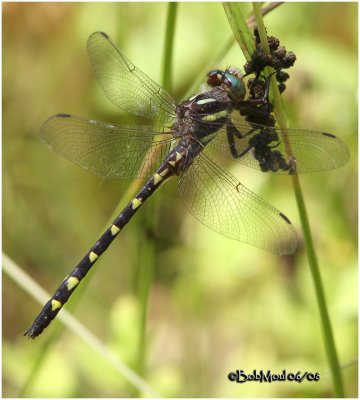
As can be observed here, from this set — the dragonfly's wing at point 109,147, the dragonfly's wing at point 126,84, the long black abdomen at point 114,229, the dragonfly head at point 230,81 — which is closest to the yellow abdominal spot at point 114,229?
the long black abdomen at point 114,229

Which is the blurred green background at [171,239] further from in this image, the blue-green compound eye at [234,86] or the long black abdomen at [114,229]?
the blue-green compound eye at [234,86]

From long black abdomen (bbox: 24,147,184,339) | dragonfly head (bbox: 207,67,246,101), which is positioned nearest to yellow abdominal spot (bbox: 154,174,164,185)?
long black abdomen (bbox: 24,147,184,339)

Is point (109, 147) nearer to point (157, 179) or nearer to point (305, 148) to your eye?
point (157, 179)

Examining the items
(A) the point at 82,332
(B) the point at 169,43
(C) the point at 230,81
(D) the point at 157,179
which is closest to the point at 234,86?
(C) the point at 230,81

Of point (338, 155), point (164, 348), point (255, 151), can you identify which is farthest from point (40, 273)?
point (338, 155)

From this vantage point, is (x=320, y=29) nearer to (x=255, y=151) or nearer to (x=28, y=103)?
(x=255, y=151)

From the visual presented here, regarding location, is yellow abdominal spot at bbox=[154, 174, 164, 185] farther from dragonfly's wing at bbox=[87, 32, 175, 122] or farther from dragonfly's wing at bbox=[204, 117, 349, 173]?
dragonfly's wing at bbox=[204, 117, 349, 173]
